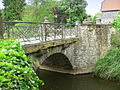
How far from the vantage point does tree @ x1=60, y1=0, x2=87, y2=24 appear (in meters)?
20.2

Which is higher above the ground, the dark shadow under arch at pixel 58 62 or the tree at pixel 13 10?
the tree at pixel 13 10

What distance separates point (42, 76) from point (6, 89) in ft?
30.6

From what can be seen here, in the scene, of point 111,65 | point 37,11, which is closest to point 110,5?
point 37,11

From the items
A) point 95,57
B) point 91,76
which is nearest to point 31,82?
point 91,76

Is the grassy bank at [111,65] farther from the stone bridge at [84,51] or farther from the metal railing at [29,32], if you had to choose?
the metal railing at [29,32]

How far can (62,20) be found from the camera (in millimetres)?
22609

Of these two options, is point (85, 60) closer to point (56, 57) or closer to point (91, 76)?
point (91, 76)

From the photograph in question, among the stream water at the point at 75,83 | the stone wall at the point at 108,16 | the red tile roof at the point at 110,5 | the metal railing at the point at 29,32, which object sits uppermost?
the red tile roof at the point at 110,5

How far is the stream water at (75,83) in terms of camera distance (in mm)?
8602

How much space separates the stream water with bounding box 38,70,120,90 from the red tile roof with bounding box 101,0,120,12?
1744cm

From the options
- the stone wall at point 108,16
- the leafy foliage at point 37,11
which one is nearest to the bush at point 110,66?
the leafy foliage at point 37,11

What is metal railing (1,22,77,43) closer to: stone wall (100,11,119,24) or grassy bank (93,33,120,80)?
grassy bank (93,33,120,80)

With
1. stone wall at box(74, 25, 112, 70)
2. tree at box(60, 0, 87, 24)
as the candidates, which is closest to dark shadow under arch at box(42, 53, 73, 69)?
stone wall at box(74, 25, 112, 70)

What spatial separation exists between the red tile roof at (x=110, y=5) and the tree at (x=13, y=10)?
1321 centimetres
